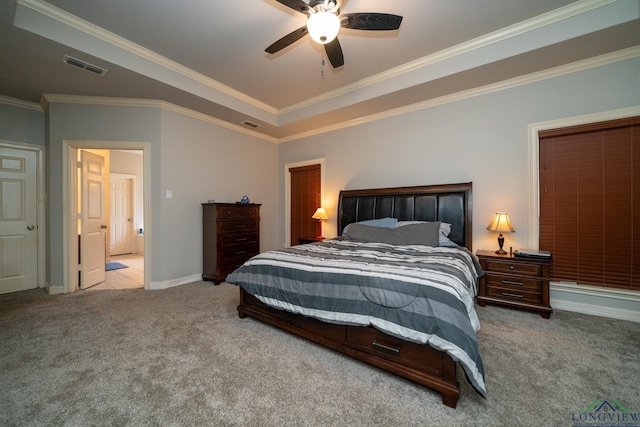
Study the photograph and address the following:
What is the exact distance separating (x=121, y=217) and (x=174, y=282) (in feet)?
14.8

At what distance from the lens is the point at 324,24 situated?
1.85 m

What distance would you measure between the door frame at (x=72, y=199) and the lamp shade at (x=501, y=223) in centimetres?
463

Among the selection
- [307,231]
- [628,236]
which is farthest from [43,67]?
[628,236]

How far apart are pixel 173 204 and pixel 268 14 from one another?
2904mm

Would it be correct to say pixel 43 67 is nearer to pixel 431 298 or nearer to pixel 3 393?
pixel 3 393

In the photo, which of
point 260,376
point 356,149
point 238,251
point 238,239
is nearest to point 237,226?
point 238,239

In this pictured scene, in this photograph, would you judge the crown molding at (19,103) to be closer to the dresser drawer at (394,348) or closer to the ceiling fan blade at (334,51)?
the ceiling fan blade at (334,51)

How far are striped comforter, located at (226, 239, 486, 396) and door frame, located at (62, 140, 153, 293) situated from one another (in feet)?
7.56

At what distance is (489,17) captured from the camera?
7.98 feet

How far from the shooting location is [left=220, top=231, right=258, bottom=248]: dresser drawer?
403 cm

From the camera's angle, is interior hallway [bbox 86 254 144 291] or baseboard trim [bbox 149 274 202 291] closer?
baseboard trim [bbox 149 274 202 291]

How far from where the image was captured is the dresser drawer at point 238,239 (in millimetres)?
4027

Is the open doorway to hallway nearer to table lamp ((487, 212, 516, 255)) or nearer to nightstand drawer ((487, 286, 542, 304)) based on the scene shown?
nightstand drawer ((487, 286, 542, 304))

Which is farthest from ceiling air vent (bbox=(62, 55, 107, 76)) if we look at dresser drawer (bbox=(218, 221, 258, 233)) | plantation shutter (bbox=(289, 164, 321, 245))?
plantation shutter (bbox=(289, 164, 321, 245))
